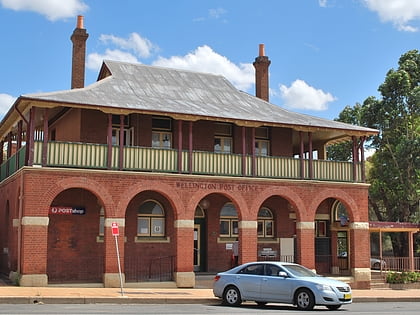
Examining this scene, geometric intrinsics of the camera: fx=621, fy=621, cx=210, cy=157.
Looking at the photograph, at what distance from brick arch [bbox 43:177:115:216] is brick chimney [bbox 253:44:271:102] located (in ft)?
40.0

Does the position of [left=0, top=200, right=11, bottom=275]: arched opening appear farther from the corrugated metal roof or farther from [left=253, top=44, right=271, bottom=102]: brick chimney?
[left=253, top=44, right=271, bottom=102]: brick chimney

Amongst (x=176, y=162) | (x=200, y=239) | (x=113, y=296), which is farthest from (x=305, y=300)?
(x=200, y=239)

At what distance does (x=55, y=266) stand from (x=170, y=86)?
9471 millimetres

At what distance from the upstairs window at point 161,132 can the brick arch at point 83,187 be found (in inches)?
161

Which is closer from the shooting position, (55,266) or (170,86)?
(55,266)

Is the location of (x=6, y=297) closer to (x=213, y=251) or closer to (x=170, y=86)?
(x=213, y=251)

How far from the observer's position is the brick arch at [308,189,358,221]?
26234mm

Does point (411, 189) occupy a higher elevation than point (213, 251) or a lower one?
higher

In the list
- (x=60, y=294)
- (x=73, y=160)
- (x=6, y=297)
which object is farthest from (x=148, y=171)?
(x=6, y=297)

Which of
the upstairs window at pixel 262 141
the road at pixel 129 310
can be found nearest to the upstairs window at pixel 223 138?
the upstairs window at pixel 262 141

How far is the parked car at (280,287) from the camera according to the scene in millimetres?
17188

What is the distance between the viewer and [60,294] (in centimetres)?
1889

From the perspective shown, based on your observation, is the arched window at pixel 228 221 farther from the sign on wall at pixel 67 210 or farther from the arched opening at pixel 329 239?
the sign on wall at pixel 67 210

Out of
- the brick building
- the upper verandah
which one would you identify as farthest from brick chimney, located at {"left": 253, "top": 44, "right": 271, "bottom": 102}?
the brick building
